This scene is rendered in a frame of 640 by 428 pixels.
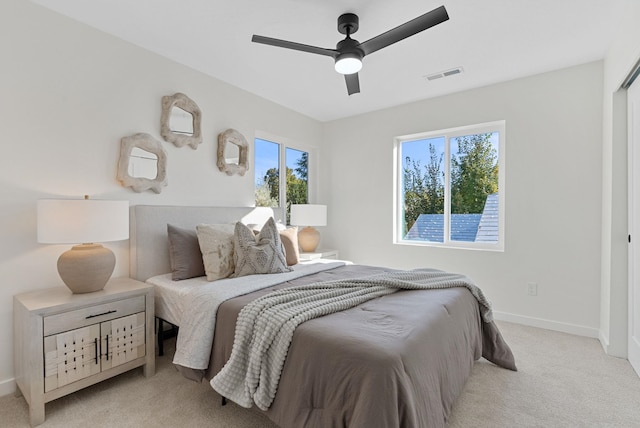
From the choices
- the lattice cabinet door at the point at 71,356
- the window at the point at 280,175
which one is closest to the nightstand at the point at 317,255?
the window at the point at 280,175

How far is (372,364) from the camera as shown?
117 cm

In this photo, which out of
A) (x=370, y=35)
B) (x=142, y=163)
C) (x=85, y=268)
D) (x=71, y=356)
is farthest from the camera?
(x=142, y=163)

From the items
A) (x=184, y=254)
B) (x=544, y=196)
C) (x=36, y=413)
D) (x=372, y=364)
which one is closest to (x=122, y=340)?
(x=36, y=413)

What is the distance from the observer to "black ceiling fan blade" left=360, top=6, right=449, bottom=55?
173cm

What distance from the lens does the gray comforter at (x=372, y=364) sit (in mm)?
1130

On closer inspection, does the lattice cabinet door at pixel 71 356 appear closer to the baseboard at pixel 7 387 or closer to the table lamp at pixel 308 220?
the baseboard at pixel 7 387

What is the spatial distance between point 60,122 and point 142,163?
0.60 meters

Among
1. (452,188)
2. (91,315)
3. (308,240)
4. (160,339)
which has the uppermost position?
(452,188)

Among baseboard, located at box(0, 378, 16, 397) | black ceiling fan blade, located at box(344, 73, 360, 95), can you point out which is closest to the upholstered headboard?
baseboard, located at box(0, 378, 16, 397)

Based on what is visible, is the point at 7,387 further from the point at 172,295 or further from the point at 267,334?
the point at 267,334

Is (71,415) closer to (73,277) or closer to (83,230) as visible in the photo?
(73,277)

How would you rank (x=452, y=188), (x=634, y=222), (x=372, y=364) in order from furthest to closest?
(x=452, y=188), (x=634, y=222), (x=372, y=364)

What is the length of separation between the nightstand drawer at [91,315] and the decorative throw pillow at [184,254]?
35 cm

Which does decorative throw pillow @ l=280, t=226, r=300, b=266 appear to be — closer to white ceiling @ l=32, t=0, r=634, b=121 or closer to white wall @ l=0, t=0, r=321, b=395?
white wall @ l=0, t=0, r=321, b=395
